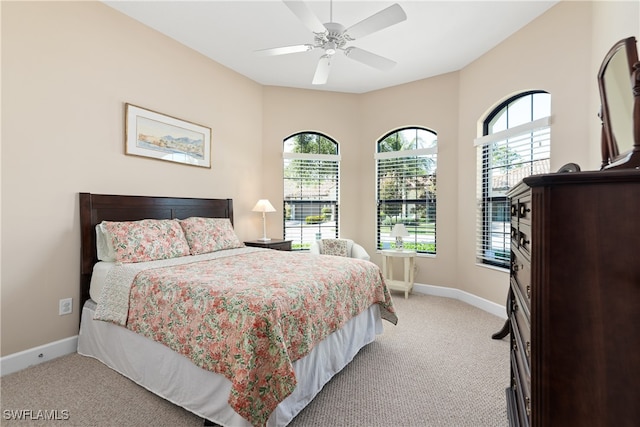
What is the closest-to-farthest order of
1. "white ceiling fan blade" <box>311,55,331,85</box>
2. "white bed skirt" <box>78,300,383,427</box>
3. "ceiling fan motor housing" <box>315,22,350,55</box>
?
"white bed skirt" <box>78,300,383,427</box> < "ceiling fan motor housing" <box>315,22,350,55</box> < "white ceiling fan blade" <box>311,55,331,85</box>

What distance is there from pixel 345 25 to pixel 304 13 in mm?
1124

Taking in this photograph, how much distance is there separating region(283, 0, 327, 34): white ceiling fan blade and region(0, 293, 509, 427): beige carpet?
2.61 meters

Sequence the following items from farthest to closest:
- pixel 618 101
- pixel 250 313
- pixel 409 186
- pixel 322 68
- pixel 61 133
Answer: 1. pixel 409 186
2. pixel 322 68
3. pixel 61 133
4. pixel 250 313
5. pixel 618 101

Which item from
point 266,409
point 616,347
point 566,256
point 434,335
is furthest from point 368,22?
point 434,335

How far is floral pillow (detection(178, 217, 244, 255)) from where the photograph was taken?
3.12m

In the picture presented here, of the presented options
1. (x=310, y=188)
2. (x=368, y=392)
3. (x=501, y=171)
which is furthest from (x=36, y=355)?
(x=501, y=171)

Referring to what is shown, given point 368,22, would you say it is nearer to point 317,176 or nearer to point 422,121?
point 422,121

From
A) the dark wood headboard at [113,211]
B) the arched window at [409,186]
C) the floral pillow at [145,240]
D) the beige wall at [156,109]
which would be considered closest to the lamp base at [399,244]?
the arched window at [409,186]

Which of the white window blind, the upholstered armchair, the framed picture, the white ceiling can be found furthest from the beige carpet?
the white ceiling

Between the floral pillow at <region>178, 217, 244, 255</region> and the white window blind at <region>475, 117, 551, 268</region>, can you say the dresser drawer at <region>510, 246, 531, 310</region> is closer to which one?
the white window blind at <region>475, 117, 551, 268</region>

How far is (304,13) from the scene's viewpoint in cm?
218

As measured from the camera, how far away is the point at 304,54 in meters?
3.69

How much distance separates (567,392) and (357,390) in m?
1.47

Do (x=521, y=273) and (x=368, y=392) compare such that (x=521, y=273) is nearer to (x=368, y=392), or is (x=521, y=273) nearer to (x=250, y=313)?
(x=250, y=313)
